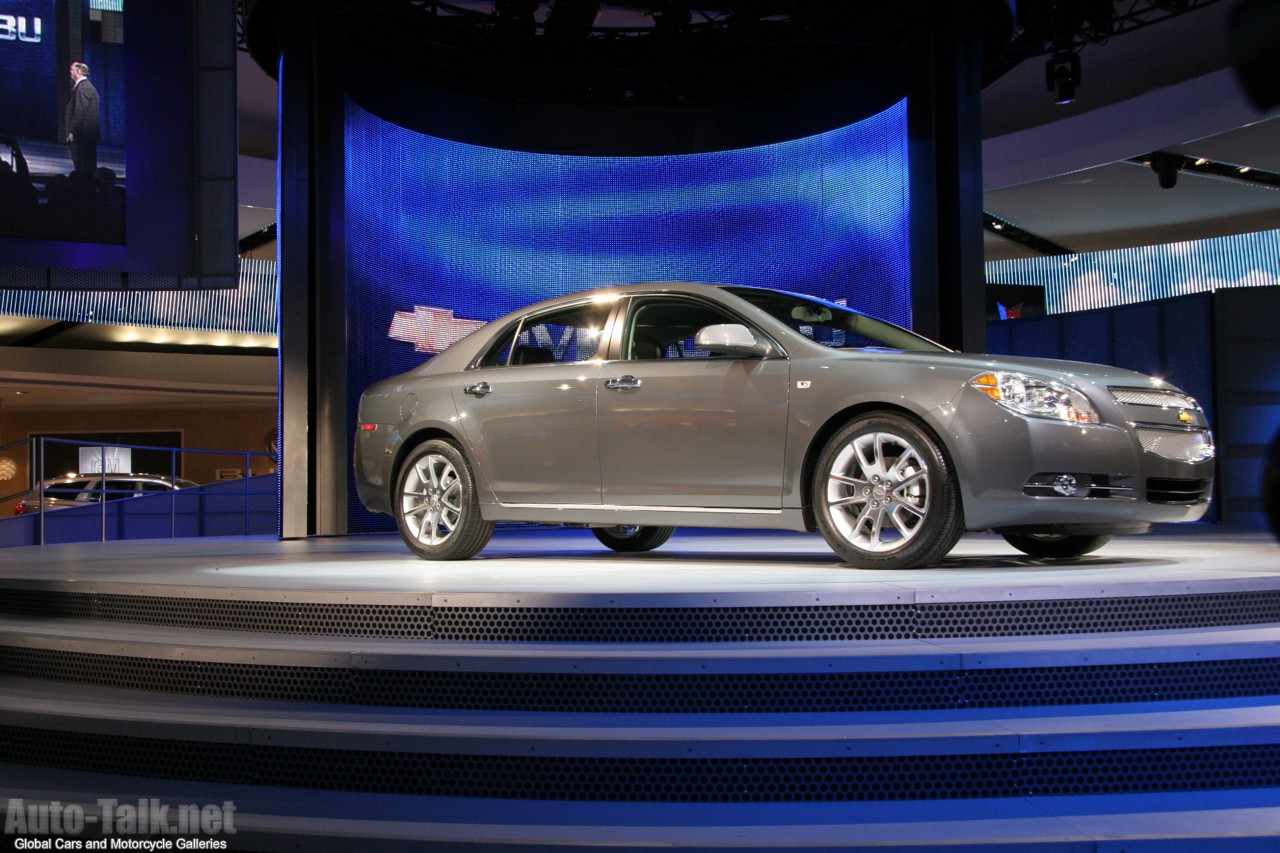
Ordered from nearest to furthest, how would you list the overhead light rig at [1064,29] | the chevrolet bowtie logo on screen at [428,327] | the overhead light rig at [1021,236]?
the chevrolet bowtie logo on screen at [428,327] → the overhead light rig at [1064,29] → the overhead light rig at [1021,236]

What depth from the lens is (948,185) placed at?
384 inches

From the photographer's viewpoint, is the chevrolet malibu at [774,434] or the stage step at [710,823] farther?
the chevrolet malibu at [774,434]

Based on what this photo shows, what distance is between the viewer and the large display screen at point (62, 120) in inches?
347

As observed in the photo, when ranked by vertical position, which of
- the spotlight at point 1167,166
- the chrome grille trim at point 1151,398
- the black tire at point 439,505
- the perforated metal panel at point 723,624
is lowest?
the perforated metal panel at point 723,624

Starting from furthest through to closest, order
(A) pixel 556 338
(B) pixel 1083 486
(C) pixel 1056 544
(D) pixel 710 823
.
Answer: (A) pixel 556 338, (C) pixel 1056 544, (B) pixel 1083 486, (D) pixel 710 823

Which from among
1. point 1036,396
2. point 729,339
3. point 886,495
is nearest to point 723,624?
point 886,495

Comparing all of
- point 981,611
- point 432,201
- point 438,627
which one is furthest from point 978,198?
point 438,627

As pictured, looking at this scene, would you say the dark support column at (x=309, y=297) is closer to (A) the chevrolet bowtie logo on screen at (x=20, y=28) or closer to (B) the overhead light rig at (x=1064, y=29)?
(A) the chevrolet bowtie logo on screen at (x=20, y=28)

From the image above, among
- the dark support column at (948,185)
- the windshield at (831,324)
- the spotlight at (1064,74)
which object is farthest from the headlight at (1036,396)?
the spotlight at (1064,74)

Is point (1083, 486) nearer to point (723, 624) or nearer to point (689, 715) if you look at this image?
point (723, 624)

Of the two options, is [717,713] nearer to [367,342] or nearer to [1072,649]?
[1072,649]

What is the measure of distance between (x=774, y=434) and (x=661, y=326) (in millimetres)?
1027

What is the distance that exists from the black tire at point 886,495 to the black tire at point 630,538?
2150 millimetres

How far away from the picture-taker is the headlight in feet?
15.0
